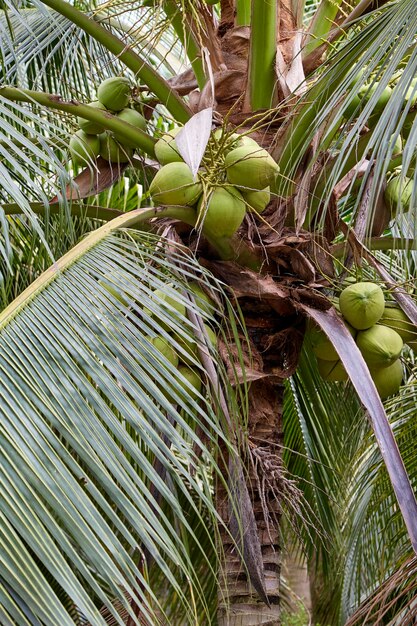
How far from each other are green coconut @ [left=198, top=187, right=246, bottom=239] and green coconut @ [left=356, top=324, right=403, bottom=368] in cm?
41

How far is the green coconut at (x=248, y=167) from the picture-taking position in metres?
1.82

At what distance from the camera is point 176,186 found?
1.82m

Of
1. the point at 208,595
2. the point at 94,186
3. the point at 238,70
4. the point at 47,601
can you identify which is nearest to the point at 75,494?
the point at 47,601

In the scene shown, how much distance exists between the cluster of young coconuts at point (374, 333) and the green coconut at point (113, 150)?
0.69 metres

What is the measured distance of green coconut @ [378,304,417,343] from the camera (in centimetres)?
204

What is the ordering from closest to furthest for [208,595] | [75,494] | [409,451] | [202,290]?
1. [75,494]
2. [202,290]
3. [409,451]
4. [208,595]

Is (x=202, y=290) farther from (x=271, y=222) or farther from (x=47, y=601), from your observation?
(x=47, y=601)

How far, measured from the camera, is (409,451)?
2.55 m

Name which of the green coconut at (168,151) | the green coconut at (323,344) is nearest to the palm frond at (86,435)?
the green coconut at (168,151)

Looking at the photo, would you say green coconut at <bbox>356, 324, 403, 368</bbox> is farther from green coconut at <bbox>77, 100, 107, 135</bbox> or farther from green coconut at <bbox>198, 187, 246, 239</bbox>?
green coconut at <bbox>77, 100, 107, 135</bbox>

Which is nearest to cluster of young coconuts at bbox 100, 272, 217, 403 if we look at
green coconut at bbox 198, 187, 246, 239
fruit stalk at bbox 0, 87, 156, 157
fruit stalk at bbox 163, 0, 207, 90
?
green coconut at bbox 198, 187, 246, 239

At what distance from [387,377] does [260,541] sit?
491 millimetres

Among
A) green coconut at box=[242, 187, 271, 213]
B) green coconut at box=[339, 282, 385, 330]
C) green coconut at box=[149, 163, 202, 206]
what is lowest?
green coconut at box=[339, 282, 385, 330]

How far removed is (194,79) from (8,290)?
799 millimetres
